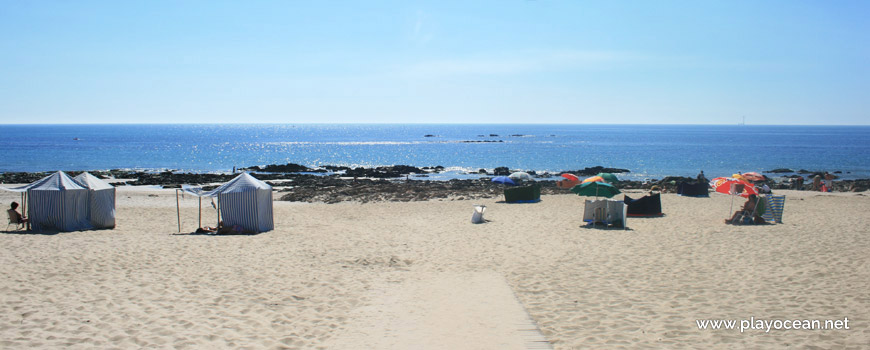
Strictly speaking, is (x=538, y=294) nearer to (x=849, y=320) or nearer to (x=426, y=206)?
(x=849, y=320)

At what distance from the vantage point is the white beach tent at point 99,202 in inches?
585

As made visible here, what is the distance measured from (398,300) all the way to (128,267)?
5479 mm

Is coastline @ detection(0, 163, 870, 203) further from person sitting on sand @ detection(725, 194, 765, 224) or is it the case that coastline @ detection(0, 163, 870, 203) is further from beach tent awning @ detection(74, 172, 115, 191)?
person sitting on sand @ detection(725, 194, 765, 224)

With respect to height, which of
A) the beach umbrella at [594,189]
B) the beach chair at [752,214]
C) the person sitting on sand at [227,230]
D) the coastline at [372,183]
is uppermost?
the beach umbrella at [594,189]

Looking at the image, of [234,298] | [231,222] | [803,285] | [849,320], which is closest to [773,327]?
[849,320]

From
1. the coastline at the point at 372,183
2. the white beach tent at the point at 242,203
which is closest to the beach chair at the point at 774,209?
the coastline at the point at 372,183

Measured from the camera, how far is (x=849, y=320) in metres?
6.90

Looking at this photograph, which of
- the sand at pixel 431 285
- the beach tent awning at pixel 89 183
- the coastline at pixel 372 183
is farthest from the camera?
the coastline at pixel 372 183

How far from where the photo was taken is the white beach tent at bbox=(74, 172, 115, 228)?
1487 cm

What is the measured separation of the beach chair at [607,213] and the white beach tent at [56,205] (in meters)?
14.9

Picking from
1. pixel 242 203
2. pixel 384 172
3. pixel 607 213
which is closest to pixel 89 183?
pixel 242 203

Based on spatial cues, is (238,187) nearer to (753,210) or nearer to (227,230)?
(227,230)

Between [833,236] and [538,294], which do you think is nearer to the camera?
[538,294]

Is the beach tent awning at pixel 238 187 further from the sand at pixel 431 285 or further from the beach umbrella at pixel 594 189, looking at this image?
the beach umbrella at pixel 594 189
